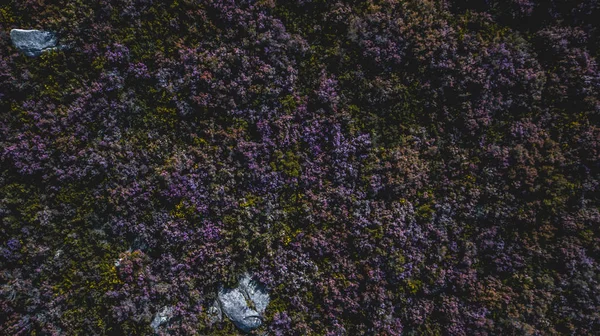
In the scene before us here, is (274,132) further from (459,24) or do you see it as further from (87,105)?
(459,24)

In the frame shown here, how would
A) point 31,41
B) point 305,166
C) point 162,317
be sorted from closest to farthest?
1. point 31,41
2. point 162,317
3. point 305,166

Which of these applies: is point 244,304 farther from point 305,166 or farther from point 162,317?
point 305,166

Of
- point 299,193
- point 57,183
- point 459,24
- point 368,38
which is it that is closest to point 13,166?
point 57,183

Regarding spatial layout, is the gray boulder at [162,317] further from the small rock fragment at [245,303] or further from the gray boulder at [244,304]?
the small rock fragment at [245,303]

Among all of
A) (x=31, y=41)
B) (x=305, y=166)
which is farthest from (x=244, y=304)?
(x=31, y=41)

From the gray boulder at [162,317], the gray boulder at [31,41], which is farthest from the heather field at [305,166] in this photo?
the gray boulder at [31,41]

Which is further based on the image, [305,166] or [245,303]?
[305,166]
